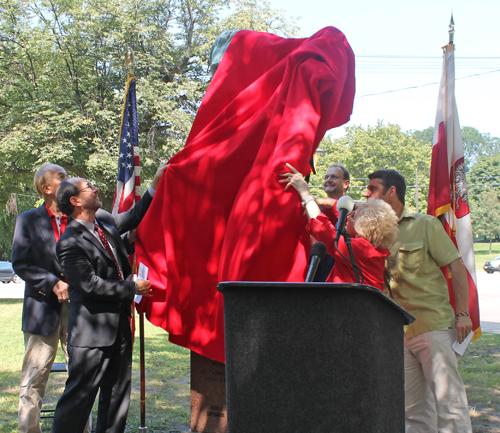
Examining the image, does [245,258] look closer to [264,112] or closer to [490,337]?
[264,112]

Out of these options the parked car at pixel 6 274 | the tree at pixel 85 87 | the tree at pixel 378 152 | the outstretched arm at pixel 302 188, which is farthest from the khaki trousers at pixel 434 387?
the tree at pixel 378 152

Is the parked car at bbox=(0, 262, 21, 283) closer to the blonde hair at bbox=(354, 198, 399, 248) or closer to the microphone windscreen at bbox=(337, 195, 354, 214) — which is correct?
the blonde hair at bbox=(354, 198, 399, 248)

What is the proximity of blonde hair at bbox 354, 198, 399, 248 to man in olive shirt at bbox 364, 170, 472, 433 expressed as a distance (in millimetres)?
871

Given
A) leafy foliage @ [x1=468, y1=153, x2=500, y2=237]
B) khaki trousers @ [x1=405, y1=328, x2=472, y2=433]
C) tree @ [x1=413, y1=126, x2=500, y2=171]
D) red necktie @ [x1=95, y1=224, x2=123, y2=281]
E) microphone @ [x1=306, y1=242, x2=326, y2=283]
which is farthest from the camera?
tree @ [x1=413, y1=126, x2=500, y2=171]

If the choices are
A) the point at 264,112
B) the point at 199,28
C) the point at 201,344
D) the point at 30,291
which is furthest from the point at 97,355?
the point at 199,28

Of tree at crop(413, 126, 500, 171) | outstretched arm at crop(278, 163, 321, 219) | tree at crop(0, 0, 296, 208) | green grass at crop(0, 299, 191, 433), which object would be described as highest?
tree at crop(413, 126, 500, 171)

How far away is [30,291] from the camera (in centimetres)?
423

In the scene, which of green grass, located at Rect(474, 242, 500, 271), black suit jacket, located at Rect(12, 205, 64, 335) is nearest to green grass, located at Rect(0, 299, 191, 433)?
black suit jacket, located at Rect(12, 205, 64, 335)

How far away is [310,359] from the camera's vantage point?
5.83 feet

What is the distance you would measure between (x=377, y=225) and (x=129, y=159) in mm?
2739

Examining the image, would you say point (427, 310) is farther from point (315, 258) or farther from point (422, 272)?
point (315, 258)

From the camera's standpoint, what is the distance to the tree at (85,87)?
61.0 feet

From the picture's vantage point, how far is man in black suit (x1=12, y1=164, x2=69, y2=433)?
4133mm

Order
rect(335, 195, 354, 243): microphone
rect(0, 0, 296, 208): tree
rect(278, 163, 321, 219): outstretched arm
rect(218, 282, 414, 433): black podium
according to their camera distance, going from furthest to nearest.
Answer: rect(0, 0, 296, 208): tree
rect(278, 163, 321, 219): outstretched arm
rect(335, 195, 354, 243): microphone
rect(218, 282, 414, 433): black podium
